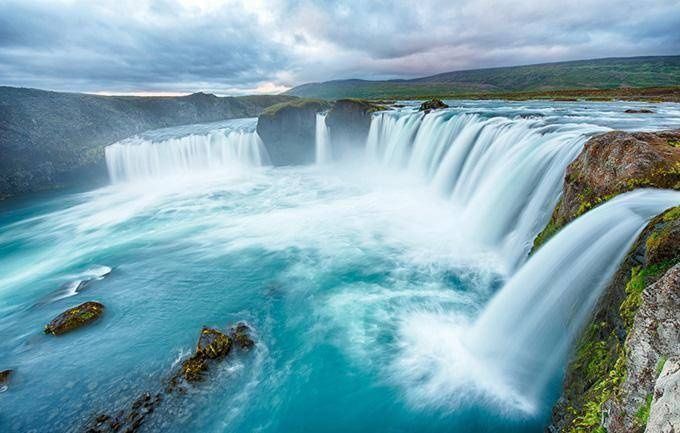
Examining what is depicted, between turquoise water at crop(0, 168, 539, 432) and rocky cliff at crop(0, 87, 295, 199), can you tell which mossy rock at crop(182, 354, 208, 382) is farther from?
rocky cliff at crop(0, 87, 295, 199)

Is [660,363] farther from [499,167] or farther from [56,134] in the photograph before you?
[56,134]

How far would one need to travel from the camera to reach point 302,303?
11.1 m

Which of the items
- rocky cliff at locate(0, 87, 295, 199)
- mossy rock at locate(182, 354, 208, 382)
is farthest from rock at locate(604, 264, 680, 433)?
rocky cliff at locate(0, 87, 295, 199)

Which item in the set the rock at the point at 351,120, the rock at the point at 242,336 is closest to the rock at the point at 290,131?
the rock at the point at 351,120

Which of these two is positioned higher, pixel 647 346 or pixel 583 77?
pixel 583 77

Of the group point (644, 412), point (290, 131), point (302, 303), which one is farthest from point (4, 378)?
point (290, 131)

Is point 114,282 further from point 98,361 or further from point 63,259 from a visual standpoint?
point 63,259

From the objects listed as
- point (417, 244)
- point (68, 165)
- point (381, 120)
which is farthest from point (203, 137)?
point (417, 244)

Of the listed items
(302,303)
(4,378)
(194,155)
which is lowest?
(302,303)

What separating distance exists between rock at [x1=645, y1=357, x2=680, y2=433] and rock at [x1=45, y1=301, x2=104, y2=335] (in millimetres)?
12448

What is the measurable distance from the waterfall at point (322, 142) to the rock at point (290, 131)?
25.2 inches

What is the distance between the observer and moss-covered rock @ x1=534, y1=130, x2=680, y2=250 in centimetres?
674

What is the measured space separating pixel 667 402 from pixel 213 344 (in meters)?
8.20

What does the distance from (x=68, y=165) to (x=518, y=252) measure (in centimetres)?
4599
